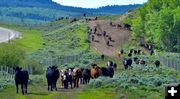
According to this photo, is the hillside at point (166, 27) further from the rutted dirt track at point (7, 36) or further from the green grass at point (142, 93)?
the green grass at point (142, 93)

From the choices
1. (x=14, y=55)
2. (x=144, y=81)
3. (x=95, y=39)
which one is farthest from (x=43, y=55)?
(x=144, y=81)

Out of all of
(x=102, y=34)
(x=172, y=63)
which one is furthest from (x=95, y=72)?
(x=102, y=34)

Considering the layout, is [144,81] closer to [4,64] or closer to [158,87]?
[158,87]

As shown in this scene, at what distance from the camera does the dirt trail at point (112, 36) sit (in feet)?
365

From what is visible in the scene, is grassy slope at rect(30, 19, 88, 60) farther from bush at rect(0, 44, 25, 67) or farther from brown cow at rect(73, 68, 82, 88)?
brown cow at rect(73, 68, 82, 88)

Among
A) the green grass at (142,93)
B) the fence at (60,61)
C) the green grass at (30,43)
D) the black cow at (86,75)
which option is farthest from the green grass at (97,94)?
the green grass at (30,43)

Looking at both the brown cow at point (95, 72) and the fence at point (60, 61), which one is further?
the fence at point (60, 61)

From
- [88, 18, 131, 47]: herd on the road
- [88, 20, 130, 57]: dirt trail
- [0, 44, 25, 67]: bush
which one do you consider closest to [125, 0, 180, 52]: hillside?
[88, 20, 130, 57]: dirt trail

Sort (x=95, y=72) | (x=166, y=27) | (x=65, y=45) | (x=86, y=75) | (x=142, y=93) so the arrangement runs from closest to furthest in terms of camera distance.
→ 1. (x=142, y=93)
2. (x=86, y=75)
3. (x=95, y=72)
4. (x=166, y=27)
5. (x=65, y=45)

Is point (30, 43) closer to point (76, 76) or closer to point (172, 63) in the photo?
point (172, 63)

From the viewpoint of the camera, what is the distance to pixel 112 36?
136 meters

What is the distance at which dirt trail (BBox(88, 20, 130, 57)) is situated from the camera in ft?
365

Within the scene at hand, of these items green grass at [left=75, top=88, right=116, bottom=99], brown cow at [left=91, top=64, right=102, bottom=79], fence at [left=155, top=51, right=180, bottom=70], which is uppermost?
brown cow at [left=91, top=64, right=102, bottom=79]

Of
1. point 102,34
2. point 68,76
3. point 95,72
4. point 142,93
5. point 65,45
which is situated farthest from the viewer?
point 102,34
